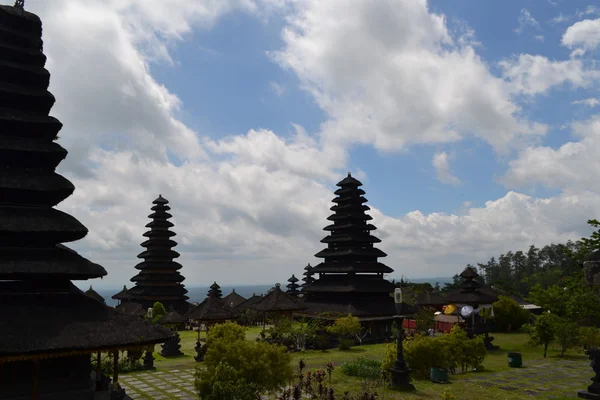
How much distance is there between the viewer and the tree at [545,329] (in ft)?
95.4

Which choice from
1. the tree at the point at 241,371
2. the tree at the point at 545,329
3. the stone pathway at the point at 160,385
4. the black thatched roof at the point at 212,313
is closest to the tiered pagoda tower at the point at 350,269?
the black thatched roof at the point at 212,313

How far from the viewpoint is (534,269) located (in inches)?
4862

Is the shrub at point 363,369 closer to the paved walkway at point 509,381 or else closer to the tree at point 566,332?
the paved walkway at point 509,381

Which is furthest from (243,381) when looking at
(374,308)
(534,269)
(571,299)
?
(534,269)

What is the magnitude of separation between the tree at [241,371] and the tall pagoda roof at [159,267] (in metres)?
40.3

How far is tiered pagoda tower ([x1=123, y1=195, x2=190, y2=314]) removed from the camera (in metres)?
54.9

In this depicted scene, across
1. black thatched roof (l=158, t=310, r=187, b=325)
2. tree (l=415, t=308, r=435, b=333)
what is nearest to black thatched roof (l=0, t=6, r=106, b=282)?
black thatched roof (l=158, t=310, r=187, b=325)

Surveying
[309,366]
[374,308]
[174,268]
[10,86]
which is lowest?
[309,366]

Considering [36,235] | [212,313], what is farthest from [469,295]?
[36,235]

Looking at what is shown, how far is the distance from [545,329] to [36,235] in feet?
98.6

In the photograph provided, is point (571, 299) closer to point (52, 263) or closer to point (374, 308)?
point (374, 308)

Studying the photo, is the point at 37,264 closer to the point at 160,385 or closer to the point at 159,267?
the point at 160,385

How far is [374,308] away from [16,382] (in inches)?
1242

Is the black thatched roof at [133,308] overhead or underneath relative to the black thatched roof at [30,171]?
Answer: underneath
